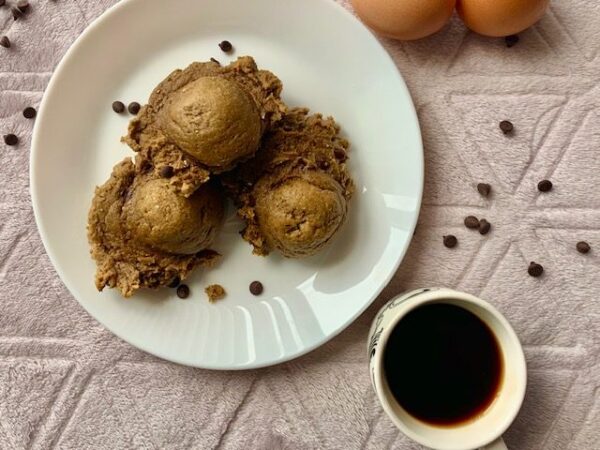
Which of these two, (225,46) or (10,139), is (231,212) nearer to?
(225,46)

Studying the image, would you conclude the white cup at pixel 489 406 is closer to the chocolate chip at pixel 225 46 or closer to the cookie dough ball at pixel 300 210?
the cookie dough ball at pixel 300 210

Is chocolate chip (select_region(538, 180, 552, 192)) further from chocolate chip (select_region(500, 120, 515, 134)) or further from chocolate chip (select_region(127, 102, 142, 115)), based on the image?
chocolate chip (select_region(127, 102, 142, 115))

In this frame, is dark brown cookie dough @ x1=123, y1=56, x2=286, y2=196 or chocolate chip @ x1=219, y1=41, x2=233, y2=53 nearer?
dark brown cookie dough @ x1=123, y1=56, x2=286, y2=196

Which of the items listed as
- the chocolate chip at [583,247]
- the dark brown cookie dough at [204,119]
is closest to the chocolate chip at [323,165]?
the dark brown cookie dough at [204,119]

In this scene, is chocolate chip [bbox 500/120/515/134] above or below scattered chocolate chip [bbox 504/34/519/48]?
below

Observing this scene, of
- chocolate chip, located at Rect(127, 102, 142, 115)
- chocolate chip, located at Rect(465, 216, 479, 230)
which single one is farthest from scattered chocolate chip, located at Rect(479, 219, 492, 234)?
chocolate chip, located at Rect(127, 102, 142, 115)

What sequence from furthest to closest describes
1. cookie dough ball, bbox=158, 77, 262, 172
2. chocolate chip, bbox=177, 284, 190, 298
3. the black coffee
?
chocolate chip, bbox=177, 284, 190, 298 → the black coffee → cookie dough ball, bbox=158, 77, 262, 172

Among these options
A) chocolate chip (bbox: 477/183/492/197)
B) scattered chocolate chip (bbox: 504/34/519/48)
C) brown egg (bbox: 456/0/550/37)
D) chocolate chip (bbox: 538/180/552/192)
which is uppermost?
brown egg (bbox: 456/0/550/37)
